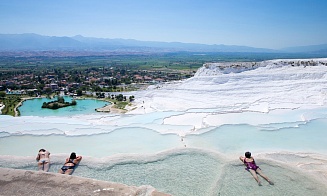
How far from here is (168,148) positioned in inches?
351

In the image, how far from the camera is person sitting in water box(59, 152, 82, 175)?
23.4 feet

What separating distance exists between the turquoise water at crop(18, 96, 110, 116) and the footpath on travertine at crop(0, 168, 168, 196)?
48.5ft

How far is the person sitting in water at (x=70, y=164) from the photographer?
23.4 feet

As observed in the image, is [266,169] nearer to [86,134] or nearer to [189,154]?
[189,154]

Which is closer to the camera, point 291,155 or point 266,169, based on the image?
point 266,169

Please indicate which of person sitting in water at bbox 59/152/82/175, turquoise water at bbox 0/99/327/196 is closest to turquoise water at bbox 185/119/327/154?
turquoise water at bbox 0/99/327/196

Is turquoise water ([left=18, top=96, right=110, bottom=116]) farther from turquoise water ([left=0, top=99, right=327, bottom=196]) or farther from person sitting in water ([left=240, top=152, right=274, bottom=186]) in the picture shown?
person sitting in water ([left=240, top=152, right=274, bottom=186])

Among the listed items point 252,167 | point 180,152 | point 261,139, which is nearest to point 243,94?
point 261,139

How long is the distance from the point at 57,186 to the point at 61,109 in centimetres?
1898

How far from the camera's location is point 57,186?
5980 millimetres

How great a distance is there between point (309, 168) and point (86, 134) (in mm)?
7569

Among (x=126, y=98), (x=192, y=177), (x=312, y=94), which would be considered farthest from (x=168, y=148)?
(x=126, y=98)

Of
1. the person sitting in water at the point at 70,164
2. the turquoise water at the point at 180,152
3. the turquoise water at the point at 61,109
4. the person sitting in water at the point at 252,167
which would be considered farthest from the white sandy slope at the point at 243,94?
the person sitting in water at the point at 70,164

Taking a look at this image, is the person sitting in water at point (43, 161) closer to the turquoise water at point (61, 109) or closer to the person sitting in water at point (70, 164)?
the person sitting in water at point (70, 164)
